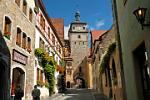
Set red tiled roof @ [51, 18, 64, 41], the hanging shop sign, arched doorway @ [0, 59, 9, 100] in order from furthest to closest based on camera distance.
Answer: red tiled roof @ [51, 18, 64, 41] < the hanging shop sign < arched doorway @ [0, 59, 9, 100]

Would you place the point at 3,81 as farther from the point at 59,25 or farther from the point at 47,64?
the point at 59,25

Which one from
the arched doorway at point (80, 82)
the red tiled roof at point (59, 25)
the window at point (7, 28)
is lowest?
the arched doorway at point (80, 82)

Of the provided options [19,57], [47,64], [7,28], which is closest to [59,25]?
[47,64]

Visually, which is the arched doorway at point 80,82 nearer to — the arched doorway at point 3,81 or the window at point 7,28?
the window at point 7,28

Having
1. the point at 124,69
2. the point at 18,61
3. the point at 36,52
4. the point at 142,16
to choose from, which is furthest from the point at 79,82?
the point at 142,16

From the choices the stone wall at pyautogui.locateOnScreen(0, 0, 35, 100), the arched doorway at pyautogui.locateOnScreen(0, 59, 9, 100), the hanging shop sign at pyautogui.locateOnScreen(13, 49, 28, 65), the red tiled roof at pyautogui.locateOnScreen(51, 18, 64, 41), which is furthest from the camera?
the red tiled roof at pyautogui.locateOnScreen(51, 18, 64, 41)

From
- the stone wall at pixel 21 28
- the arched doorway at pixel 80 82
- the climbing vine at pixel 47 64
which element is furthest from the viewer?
the arched doorway at pixel 80 82

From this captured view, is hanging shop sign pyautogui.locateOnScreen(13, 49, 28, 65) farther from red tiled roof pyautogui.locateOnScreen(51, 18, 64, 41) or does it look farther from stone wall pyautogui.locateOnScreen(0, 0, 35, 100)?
red tiled roof pyautogui.locateOnScreen(51, 18, 64, 41)

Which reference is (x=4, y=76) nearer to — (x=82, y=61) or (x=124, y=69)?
(x=124, y=69)

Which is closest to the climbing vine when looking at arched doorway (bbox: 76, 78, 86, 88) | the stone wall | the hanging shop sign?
the stone wall

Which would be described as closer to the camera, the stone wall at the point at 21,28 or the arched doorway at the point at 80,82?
the stone wall at the point at 21,28

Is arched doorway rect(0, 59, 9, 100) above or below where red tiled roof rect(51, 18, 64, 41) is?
below

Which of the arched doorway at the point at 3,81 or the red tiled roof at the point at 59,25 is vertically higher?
the red tiled roof at the point at 59,25

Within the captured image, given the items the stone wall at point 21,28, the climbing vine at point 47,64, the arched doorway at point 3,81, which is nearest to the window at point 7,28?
the stone wall at point 21,28
